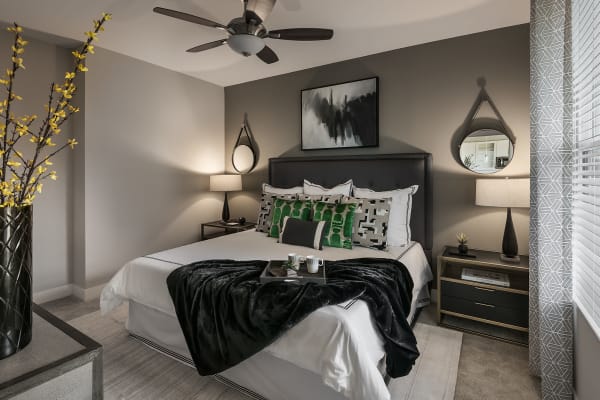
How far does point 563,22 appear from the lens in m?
1.79

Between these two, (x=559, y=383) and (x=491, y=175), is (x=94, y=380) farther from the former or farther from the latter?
(x=491, y=175)

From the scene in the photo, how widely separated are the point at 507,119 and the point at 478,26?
0.90m

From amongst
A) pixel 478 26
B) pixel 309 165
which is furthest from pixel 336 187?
pixel 478 26

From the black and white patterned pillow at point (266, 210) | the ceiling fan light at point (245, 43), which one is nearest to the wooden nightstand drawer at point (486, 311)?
the black and white patterned pillow at point (266, 210)

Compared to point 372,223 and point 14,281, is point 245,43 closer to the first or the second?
point 372,223

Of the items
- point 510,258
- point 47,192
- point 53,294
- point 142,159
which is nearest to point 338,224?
point 510,258

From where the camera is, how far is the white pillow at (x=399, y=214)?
2900 mm

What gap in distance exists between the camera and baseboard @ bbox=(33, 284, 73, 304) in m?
3.19

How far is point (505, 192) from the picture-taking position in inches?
97.2

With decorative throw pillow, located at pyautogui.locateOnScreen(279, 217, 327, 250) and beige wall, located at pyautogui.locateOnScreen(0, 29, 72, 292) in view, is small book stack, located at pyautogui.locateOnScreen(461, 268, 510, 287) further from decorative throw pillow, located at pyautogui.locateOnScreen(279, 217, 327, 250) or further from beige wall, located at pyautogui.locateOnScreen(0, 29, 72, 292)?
beige wall, located at pyautogui.locateOnScreen(0, 29, 72, 292)

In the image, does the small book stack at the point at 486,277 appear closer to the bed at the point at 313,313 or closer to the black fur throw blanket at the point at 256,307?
the bed at the point at 313,313

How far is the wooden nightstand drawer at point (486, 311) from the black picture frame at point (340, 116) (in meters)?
1.79

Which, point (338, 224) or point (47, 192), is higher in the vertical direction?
point (47, 192)

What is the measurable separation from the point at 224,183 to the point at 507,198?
323cm
